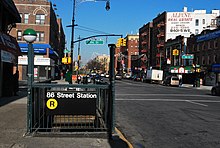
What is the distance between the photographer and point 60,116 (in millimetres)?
8422

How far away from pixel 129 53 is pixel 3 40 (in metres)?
119

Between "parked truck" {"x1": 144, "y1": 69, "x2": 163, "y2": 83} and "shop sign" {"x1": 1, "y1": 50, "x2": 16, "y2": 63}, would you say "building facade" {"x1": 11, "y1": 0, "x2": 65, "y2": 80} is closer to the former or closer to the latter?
"parked truck" {"x1": 144, "y1": 69, "x2": 163, "y2": 83}

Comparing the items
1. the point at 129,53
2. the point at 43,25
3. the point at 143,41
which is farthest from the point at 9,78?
the point at 129,53

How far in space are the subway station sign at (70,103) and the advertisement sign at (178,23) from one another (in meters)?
77.2

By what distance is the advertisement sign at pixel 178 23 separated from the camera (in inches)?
3255

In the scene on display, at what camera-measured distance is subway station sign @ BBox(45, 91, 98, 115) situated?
788 centimetres

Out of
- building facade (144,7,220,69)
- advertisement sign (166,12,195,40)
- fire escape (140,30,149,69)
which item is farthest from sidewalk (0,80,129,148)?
fire escape (140,30,149,69)

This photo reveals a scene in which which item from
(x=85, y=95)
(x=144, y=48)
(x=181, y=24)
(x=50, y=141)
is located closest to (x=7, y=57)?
(x=85, y=95)

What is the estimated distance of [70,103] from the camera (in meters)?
7.92

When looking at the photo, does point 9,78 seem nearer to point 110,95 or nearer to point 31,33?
point 31,33

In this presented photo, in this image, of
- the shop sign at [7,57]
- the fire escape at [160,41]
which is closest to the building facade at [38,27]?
the shop sign at [7,57]

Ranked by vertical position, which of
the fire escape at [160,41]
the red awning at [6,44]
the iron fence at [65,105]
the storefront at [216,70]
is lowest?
the iron fence at [65,105]

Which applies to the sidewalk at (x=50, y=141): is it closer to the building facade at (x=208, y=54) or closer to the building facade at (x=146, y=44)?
the building facade at (x=208, y=54)

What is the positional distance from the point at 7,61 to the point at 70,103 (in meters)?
9.28
